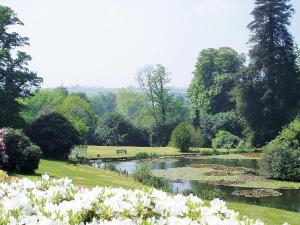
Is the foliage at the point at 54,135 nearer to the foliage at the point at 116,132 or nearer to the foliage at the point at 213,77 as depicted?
the foliage at the point at 116,132

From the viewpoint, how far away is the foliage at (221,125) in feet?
241

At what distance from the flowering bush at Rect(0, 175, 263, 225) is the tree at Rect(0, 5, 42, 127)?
32.3 meters

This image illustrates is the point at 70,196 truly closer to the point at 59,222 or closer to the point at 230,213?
the point at 59,222

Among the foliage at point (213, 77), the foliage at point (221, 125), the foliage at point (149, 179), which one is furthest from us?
the foliage at point (213, 77)

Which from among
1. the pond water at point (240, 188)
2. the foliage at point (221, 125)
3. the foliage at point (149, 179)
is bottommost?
the pond water at point (240, 188)

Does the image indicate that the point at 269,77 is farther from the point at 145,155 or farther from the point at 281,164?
the point at 281,164

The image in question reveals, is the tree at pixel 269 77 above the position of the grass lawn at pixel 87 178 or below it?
above

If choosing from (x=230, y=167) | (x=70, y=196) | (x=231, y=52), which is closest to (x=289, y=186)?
(x=230, y=167)

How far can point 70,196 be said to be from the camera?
6570 mm

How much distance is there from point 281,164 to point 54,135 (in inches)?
757

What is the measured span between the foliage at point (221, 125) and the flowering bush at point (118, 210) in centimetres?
6799

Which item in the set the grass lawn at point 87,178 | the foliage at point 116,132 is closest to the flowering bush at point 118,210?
the grass lawn at point 87,178

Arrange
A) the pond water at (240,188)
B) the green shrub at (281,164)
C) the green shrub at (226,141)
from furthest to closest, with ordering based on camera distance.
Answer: the green shrub at (226,141)
the green shrub at (281,164)
the pond water at (240,188)

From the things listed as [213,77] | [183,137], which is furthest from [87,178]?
[213,77]
